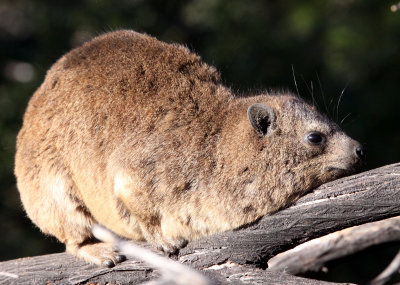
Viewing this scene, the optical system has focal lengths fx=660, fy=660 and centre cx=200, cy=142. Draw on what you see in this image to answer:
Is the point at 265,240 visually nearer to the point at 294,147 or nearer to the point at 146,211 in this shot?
the point at 294,147

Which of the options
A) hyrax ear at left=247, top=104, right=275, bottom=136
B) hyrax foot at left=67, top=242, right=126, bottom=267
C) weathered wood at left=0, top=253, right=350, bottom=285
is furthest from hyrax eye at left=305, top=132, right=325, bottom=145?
hyrax foot at left=67, top=242, right=126, bottom=267

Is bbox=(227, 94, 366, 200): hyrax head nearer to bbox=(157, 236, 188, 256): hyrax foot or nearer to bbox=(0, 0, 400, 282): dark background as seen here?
bbox=(157, 236, 188, 256): hyrax foot

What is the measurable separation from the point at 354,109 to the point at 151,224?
4.34 meters

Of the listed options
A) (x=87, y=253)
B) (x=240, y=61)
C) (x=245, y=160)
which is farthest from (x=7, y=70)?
(x=245, y=160)

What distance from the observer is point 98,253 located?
507 cm

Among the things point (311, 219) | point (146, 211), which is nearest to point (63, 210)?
point (146, 211)

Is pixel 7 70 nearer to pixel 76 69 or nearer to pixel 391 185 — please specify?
pixel 76 69

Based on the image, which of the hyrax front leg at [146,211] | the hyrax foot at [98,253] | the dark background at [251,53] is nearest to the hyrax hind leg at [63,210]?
the hyrax foot at [98,253]

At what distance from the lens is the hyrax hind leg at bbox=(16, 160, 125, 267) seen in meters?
5.20

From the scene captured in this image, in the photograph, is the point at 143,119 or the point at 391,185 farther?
the point at 143,119

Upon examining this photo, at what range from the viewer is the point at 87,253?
16.8ft

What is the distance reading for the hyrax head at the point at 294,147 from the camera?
15.5ft

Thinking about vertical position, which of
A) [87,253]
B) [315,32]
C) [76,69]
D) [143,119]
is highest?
[315,32]

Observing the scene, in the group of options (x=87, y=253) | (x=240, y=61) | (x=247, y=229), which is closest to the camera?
(x=247, y=229)
